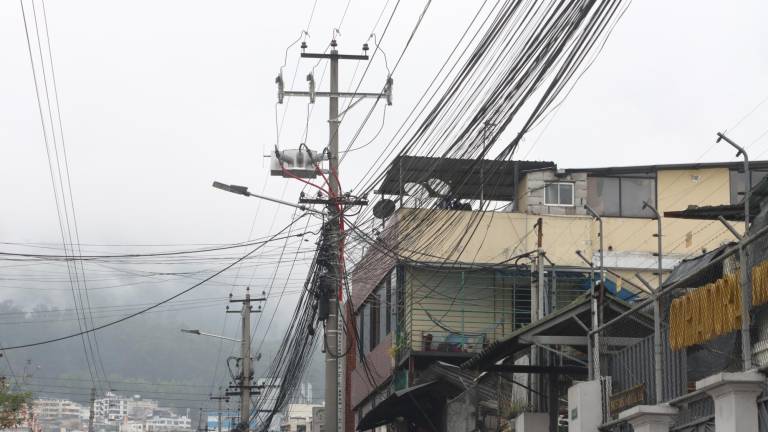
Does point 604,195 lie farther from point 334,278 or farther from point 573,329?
point 573,329

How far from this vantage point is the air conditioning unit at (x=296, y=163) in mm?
27391

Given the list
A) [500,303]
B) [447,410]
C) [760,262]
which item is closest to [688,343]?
[760,262]

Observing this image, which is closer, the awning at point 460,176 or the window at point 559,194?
the awning at point 460,176

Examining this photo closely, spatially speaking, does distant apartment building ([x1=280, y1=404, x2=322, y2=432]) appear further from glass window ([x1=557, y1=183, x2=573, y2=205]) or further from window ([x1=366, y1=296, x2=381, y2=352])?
glass window ([x1=557, y1=183, x2=573, y2=205])

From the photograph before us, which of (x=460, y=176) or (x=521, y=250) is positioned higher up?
(x=521, y=250)

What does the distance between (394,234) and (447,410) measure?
7.01m

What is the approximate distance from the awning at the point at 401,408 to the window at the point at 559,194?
7.24 m

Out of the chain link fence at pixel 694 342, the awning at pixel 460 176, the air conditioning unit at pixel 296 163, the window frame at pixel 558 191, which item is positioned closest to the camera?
the chain link fence at pixel 694 342

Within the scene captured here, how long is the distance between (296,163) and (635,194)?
36.5 feet

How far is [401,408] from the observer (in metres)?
30.2

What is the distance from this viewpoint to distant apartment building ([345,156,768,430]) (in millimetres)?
31344

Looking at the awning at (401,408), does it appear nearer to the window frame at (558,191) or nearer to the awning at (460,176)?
the awning at (460,176)

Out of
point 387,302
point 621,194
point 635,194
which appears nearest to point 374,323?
Result: point 387,302

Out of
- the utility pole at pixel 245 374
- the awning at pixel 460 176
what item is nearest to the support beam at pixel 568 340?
the awning at pixel 460 176
